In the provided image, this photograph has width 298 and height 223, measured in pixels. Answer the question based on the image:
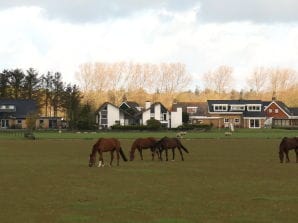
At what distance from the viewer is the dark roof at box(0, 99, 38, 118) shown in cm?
14450

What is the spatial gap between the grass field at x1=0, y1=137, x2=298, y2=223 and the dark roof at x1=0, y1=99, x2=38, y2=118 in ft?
375

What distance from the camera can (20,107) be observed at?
145500 millimetres

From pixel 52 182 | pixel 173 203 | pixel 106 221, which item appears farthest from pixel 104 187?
pixel 106 221

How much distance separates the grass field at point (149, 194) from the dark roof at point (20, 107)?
11438 centimetres

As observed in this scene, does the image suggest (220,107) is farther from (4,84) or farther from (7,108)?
(4,84)

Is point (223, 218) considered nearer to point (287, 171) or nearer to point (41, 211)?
point (41, 211)

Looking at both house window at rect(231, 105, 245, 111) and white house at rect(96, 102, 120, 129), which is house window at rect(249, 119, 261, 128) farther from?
white house at rect(96, 102, 120, 129)

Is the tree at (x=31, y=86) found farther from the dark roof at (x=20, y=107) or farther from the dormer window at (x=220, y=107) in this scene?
the dormer window at (x=220, y=107)

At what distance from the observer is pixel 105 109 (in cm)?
14412

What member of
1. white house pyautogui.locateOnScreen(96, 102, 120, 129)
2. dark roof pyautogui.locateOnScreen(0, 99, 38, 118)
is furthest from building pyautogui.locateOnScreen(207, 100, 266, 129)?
dark roof pyautogui.locateOnScreen(0, 99, 38, 118)

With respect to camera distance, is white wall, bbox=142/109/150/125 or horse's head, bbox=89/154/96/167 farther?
white wall, bbox=142/109/150/125

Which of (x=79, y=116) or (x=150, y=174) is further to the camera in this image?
(x=79, y=116)

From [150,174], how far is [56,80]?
13868 centimetres

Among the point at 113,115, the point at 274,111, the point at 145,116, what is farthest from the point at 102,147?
the point at 274,111
